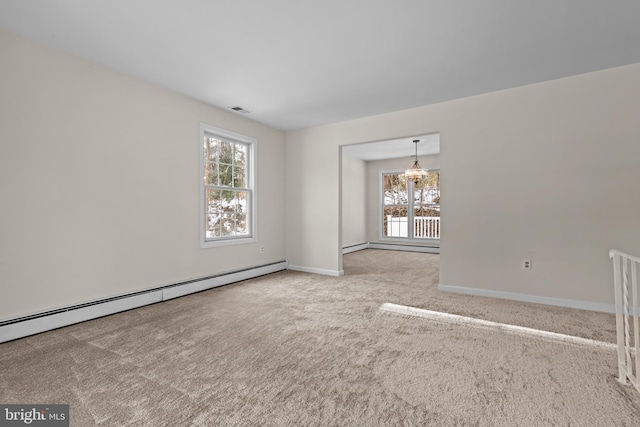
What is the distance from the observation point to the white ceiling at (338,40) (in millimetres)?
2197

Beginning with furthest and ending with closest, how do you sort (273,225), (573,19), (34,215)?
(273,225), (34,215), (573,19)

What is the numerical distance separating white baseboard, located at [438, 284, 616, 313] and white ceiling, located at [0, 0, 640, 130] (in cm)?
254

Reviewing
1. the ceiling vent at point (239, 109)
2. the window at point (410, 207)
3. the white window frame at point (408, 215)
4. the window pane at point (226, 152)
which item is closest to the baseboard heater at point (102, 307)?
the window pane at point (226, 152)

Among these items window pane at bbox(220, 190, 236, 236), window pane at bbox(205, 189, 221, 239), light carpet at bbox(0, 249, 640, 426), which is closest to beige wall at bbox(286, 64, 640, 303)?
light carpet at bbox(0, 249, 640, 426)

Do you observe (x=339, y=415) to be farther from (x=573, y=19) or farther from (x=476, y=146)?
(x=476, y=146)

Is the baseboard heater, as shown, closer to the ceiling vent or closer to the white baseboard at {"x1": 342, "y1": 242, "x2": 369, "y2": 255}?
the ceiling vent

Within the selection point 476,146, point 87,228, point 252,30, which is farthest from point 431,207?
point 87,228

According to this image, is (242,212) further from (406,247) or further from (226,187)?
(406,247)

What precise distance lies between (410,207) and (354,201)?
158cm

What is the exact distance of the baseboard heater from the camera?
8.22ft

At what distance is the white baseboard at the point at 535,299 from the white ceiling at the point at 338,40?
2537 mm

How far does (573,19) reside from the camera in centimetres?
232

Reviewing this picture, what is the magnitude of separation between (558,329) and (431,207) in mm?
5466

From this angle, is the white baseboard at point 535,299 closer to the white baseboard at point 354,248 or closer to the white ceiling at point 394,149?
the white ceiling at point 394,149
